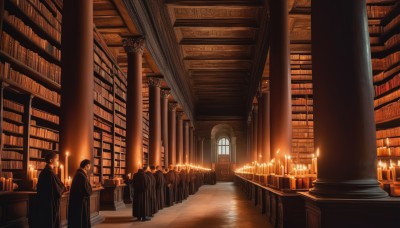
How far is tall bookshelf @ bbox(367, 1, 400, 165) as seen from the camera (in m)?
11.4

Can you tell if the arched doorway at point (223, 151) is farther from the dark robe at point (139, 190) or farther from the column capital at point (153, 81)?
the dark robe at point (139, 190)

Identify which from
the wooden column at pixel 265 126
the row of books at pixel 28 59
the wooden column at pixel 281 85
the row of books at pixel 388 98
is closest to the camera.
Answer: the row of books at pixel 28 59

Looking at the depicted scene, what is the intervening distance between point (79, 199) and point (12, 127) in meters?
1.80

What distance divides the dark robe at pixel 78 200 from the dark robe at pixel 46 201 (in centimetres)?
61

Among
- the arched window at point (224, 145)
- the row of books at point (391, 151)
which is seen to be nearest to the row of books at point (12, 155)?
the row of books at point (391, 151)

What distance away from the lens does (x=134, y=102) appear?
1194 centimetres

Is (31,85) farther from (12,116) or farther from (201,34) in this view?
(201,34)

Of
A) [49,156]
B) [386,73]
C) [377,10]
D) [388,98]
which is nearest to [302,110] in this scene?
[386,73]

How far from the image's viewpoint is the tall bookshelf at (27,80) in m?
6.79

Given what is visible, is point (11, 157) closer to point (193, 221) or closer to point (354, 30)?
point (193, 221)

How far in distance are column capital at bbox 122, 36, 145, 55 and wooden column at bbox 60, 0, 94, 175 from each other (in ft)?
14.9

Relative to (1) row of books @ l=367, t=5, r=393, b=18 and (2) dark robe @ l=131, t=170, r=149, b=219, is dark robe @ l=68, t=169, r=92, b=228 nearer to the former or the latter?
(2) dark robe @ l=131, t=170, r=149, b=219

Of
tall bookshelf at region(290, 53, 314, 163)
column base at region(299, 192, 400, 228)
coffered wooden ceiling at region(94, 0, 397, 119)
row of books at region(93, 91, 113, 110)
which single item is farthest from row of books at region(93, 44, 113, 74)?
column base at region(299, 192, 400, 228)

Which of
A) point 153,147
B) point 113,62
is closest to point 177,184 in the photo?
point 153,147
